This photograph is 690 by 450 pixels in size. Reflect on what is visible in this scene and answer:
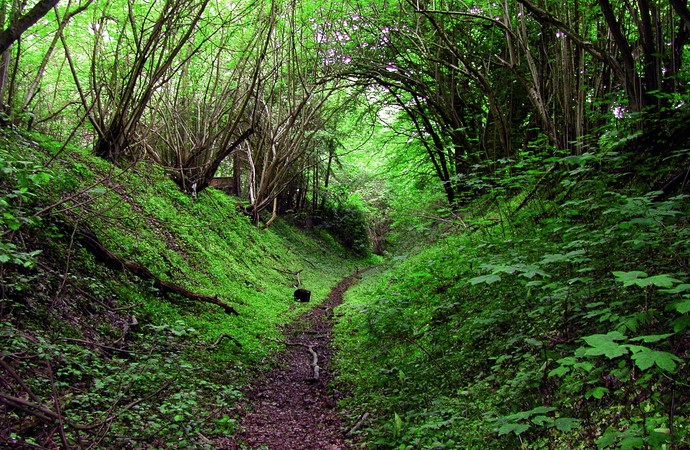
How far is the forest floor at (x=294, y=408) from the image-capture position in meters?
3.84

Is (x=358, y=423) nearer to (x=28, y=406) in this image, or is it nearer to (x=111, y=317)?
(x=28, y=406)

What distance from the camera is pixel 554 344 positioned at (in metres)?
3.23

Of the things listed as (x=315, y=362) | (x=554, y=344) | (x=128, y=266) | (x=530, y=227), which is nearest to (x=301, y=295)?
(x=315, y=362)

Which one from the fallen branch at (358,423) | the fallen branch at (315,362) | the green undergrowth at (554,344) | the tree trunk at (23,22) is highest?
the tree trunk at (23,22)

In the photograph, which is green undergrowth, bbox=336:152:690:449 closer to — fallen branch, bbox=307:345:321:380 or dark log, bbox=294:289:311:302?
fallen branch, bbox=307:345:321:380

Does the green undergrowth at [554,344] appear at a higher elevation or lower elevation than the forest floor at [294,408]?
higher

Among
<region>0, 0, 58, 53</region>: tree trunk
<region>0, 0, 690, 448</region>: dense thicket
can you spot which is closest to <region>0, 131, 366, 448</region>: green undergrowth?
<region>0, 0, 690, 448</region>: dense thicket

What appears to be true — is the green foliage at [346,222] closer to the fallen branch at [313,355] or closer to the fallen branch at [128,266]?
the fallen branch at [313,355]

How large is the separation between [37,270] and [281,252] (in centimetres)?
1209

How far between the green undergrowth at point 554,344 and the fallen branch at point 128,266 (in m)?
2.68

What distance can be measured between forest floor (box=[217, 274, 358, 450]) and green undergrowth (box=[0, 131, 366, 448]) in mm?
238

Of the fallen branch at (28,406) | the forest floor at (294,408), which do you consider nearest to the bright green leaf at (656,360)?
the forest floor at (294,408)

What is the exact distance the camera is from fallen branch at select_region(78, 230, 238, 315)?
18.0 feet

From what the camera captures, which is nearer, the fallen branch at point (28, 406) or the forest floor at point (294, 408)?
the fallen branch at point (28, 406)
